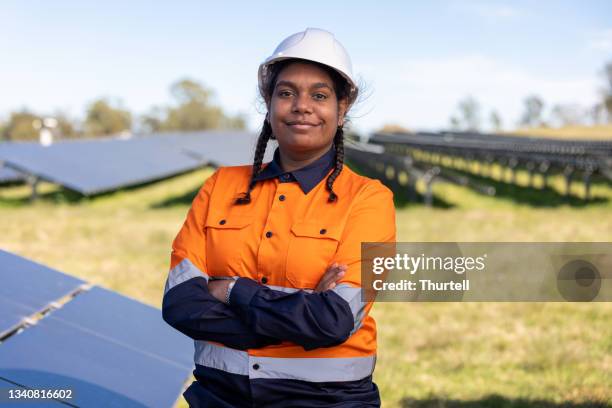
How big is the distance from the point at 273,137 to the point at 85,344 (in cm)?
171

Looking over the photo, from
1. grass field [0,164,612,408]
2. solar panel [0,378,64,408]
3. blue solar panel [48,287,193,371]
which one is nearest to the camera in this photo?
solar panel [0,378,64,408]

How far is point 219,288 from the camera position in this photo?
2418mm

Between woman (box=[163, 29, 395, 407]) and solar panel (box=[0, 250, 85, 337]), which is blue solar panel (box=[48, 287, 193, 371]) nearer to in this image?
solar panel (box=[0, 250, 85, 337])

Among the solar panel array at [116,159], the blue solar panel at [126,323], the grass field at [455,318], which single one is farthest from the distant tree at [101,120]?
the blue solar panel at [126,323]

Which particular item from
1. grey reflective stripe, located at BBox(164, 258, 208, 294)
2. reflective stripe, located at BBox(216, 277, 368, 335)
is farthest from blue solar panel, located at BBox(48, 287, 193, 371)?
reflective stripe, located at BBox(216, 277, 368, 335)

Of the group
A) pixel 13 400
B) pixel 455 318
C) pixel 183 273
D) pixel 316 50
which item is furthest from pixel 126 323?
pixel 455 318

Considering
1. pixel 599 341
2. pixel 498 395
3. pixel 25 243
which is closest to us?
pixel 498 395

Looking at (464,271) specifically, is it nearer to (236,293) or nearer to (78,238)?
(78,238)

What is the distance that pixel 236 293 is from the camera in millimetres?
2301

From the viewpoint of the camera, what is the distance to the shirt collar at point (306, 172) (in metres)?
2.53

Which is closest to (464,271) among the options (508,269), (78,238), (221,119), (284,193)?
(508,269)

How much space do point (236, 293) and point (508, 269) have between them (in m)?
7.85

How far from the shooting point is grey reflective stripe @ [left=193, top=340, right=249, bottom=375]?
2.35 metres

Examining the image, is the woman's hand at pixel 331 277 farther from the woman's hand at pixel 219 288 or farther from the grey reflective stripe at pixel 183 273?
the grey reflective stripe at pixel 183 273
